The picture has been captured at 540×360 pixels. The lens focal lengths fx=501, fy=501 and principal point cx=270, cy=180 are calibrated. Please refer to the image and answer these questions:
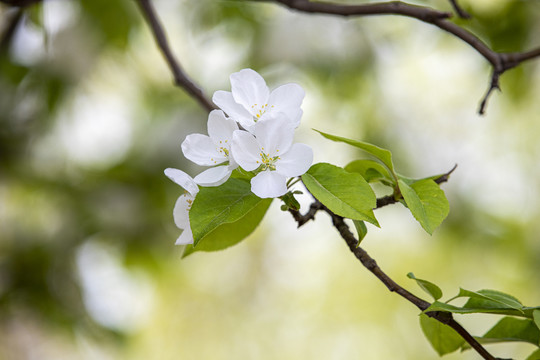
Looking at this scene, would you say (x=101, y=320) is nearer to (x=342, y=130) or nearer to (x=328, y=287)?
(x=342, y=130)

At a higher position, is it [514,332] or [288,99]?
[288,99]

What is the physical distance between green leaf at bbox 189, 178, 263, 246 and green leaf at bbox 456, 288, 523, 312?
0.37 ft

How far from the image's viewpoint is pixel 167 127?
1006mm

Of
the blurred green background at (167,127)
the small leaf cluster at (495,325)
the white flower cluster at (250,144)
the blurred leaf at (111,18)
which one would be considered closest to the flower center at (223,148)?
the white flower cluster at (250,144)

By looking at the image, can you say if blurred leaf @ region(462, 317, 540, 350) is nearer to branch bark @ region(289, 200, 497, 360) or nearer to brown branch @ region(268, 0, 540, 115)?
branch bark @ region(289, 200, 497, 360)

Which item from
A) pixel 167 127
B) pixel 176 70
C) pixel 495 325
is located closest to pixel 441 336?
pixel 495 325

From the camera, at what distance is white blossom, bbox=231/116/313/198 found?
0.24 m

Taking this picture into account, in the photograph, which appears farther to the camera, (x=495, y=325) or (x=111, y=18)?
(x=111, y=18)

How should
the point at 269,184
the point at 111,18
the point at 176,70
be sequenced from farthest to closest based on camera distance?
the point at 111,18 → the point at 176,70 → the point at 269,184

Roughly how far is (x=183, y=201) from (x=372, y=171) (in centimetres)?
11

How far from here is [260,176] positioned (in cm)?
24

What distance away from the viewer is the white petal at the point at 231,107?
0.27 m

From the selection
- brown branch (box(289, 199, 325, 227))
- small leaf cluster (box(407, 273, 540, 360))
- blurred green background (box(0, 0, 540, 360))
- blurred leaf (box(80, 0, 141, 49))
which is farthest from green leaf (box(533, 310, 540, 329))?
blurred leaf (box(80, 0, 141, 49))

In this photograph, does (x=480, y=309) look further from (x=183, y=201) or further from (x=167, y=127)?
(x=167, y=127)
